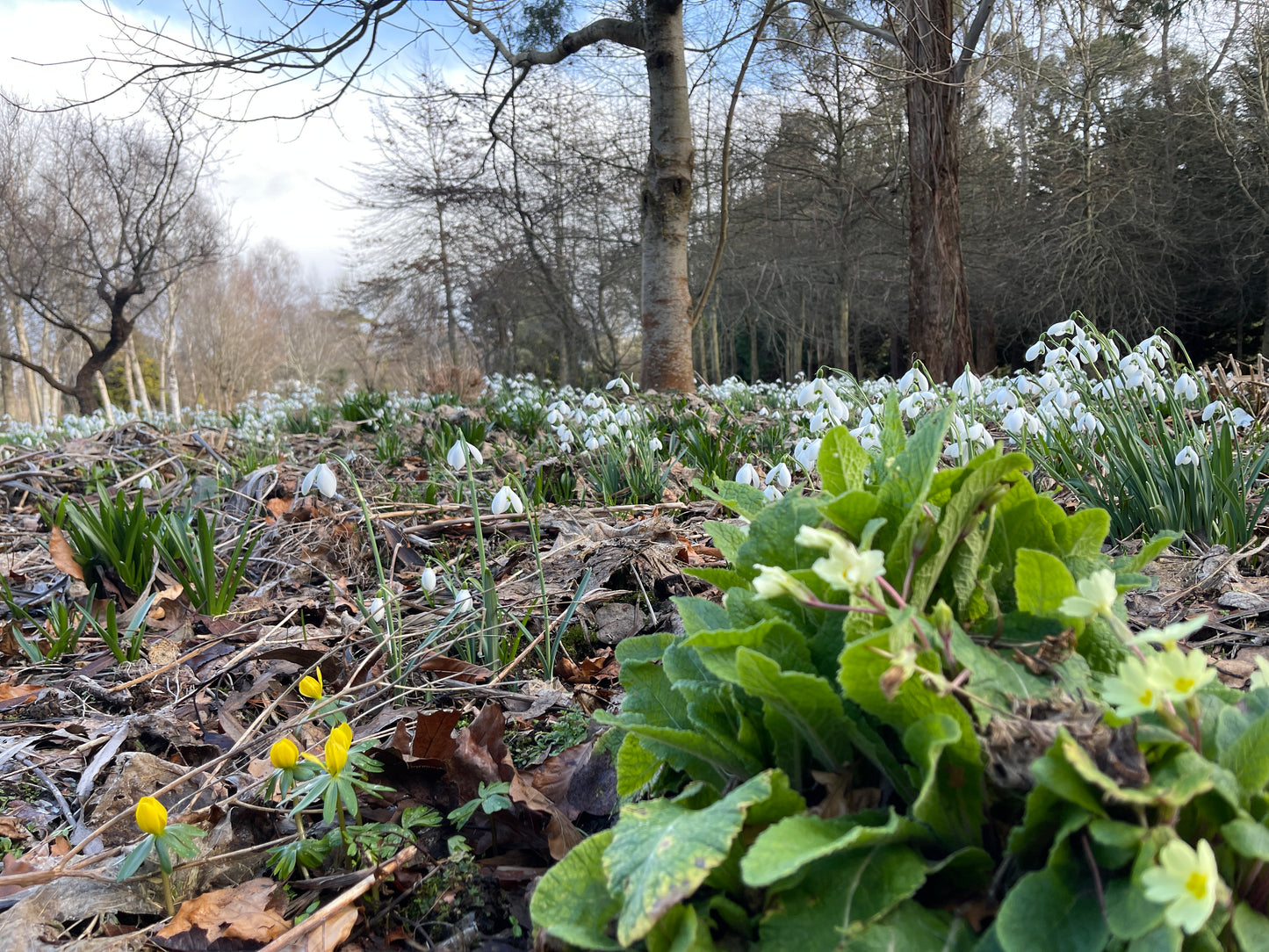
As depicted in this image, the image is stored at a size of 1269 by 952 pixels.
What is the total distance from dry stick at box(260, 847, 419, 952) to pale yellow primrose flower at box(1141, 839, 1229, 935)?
1099 millimetres

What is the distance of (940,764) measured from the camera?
0.85 meters

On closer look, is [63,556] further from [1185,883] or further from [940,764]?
[1185,883]

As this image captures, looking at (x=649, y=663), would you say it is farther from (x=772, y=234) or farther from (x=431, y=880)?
(x=772, y=234)

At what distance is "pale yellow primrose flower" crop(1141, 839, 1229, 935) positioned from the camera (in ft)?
2.02

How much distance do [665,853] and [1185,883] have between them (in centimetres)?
48

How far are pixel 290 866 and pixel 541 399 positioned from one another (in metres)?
6.95

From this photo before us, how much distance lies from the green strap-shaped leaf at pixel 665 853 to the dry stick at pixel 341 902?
536mm

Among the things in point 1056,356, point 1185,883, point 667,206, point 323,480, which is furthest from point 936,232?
point 1185,883

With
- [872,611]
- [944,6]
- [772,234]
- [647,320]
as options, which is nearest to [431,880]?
[872,611]

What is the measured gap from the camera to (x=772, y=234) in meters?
17.5

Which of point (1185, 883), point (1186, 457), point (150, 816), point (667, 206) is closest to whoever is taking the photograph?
point (1185, 883)

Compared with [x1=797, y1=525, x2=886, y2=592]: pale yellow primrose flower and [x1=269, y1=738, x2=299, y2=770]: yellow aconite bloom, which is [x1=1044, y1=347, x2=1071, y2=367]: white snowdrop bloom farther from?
[x1=269, y1=738, x2=299, y2=770]: yellow aconite bloom

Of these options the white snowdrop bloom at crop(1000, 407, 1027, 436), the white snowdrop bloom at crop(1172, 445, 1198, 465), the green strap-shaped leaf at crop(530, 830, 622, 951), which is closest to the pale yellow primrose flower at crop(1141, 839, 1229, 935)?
the green strap-shaped leaf at crop(530, 830, 622, 951)

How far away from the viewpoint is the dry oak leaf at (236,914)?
1.19 m
